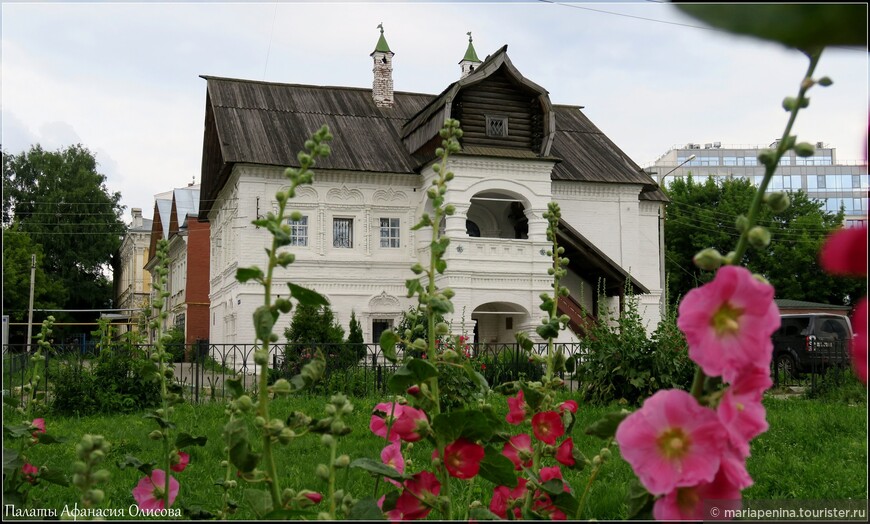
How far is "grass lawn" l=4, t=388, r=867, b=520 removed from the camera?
481cm

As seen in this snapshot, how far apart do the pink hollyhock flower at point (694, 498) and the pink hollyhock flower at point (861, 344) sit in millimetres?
272

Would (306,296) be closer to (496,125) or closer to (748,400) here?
(748,400)

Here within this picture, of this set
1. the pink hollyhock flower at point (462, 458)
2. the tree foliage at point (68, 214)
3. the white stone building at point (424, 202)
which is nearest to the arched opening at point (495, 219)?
the white stone building at point (424, 202)

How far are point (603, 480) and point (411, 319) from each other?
12.4ft

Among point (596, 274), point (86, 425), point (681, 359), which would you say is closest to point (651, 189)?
point (596, 274)

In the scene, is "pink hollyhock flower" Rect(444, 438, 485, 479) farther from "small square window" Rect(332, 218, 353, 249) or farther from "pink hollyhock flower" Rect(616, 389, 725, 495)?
"small square window" Rect(332, 218, 353, 249)

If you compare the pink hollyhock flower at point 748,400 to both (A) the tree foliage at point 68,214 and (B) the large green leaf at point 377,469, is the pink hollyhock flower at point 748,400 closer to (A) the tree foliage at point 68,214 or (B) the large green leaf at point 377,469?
(B) the large green leaf at point 377,469

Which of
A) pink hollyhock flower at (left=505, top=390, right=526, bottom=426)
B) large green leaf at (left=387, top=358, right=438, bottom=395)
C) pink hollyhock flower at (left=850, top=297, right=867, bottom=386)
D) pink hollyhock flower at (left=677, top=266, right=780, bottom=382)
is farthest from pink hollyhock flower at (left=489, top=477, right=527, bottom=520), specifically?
pink hollyhock flower at (left=850, top=297, right=867, bottom=386)

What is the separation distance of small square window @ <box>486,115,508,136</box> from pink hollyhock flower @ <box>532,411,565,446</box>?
772 inches

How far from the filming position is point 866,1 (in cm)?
45

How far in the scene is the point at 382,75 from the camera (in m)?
25.0

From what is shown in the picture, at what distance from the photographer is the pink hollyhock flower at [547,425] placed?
167 cm

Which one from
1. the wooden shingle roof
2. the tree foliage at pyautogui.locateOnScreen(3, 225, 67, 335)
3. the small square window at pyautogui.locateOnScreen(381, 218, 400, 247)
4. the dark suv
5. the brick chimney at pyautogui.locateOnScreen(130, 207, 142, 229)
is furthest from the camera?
the brick chimney at pyautogui.locateOnScreen(130, 207, 142, 229)

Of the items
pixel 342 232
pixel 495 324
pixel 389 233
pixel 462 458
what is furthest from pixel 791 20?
pixel 495 324
